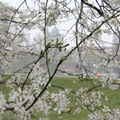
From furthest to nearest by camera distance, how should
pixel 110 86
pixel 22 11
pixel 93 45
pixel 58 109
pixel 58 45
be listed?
pixel 22 11 < pixel 93 45 < pixel 110 86 < pixel 58 109 < pixel 58 45

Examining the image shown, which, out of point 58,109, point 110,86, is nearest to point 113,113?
point 110,86

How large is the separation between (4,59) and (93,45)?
61.2 inches

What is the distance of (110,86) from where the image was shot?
72.5 inches

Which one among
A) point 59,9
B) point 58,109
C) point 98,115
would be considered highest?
point 59,9

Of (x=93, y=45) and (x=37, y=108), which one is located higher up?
(x=93, y=45)

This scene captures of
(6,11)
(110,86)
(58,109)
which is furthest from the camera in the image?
(6,11)

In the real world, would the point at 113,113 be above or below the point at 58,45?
below

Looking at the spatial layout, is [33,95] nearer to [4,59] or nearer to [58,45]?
[58,45]

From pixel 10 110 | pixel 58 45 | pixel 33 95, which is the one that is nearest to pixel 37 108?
pixel 33 95

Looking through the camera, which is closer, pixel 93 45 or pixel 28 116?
pixel 28 116

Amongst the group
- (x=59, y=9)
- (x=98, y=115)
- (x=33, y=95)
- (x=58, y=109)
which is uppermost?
(x=59, y=9)

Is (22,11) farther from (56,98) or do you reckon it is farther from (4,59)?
(56,98)

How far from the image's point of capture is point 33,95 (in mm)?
1246

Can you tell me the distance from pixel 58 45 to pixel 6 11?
2883mm
